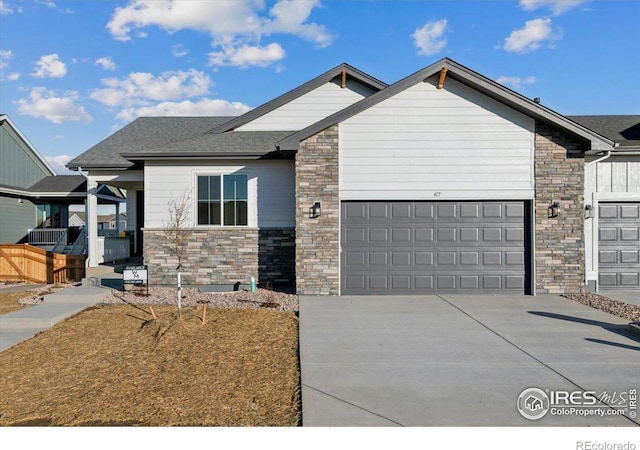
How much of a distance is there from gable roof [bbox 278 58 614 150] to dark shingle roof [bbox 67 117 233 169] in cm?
533

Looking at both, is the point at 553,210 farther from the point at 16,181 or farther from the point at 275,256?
the point at 16,181

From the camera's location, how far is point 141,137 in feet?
47.1

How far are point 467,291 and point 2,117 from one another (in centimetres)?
2280

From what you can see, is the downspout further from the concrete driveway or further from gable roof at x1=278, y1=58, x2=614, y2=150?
the concrete driveway

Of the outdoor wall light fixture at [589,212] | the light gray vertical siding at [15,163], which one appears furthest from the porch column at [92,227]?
the outdoor wall light fixture at [589,212]

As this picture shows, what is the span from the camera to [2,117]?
19.8 m

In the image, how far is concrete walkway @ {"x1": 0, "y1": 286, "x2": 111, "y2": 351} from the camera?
6988mm

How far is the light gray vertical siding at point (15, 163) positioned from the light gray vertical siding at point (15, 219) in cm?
112

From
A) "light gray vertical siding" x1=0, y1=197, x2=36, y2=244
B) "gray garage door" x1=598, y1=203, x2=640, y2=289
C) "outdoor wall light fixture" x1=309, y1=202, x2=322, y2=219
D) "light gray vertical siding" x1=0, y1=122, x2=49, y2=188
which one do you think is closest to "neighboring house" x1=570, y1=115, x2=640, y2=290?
"gray garage door" x1=598, y1=203, x2=640, y2=289

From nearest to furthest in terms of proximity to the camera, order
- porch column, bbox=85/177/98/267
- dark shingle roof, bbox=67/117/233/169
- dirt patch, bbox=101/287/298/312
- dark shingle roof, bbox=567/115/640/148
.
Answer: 1. dirt patch, bbox=101/287/298/312
2. dark shingle roof, bbox=567/115/640/148
3. dark shingle roof, bbox=67/117/233/169
4. porch column, bbox=85/177/98/267

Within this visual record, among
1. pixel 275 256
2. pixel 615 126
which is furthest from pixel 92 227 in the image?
pixel 615 126
